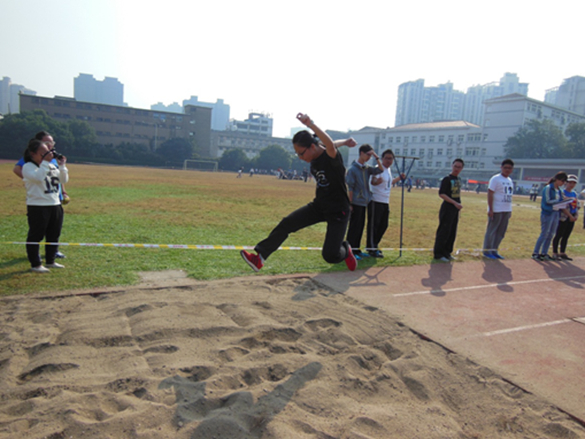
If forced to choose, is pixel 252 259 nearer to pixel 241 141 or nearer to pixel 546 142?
pixel 546 142

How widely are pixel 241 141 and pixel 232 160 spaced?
131 feet

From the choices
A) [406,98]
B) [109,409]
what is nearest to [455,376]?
[109,409]

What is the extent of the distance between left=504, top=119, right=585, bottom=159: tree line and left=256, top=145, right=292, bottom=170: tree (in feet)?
169

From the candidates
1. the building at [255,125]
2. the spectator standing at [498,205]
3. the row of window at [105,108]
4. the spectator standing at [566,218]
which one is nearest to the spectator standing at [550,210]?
the spectator standing at [566,218]

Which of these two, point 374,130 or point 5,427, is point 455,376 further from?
point 374,130

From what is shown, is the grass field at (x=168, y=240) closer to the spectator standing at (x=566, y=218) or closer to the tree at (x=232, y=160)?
the spectator standing at (x=566, y=218)

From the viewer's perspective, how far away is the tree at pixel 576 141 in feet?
256

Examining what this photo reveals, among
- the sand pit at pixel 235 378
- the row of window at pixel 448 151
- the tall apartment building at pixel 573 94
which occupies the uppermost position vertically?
the tall apartment building at pixel 573 94

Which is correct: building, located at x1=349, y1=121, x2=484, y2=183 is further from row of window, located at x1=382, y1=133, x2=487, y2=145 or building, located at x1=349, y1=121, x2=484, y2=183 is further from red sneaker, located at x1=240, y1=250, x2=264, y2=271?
red sneaker, located at x1=240, y1=250, x2=264, y2=271

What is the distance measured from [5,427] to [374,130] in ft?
383

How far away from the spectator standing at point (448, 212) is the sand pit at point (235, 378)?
4.19 m

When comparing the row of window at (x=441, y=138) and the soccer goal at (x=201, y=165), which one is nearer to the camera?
the soccer goal at (x=201, y=165)

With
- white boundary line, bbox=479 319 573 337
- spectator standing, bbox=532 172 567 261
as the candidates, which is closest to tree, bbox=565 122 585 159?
spectator standing, bbox=532 172 567 261

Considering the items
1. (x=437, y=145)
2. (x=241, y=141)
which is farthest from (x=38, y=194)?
(x=241, y=141)
